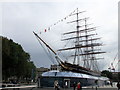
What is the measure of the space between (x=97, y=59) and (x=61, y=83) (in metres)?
60.2

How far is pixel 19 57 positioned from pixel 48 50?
18.9 meters

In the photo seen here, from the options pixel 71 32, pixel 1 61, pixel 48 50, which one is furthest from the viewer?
pixel 71 32

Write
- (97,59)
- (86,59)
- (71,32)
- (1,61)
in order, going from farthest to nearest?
(97,59)
(86,59)
(71,32)
(1,61)

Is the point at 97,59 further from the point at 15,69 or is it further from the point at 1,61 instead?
the point at 1,61

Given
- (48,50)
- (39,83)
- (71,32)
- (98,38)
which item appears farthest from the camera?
Answer: (98,38)

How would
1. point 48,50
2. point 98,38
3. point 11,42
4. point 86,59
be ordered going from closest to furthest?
point 48,50
point 11,42
point 98,38
point 86,59

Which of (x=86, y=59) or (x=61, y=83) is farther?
(x=86, y=59)

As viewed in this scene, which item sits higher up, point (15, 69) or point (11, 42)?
point (11, 42)

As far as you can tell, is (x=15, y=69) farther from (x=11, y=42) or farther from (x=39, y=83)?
(x=39, y=83)

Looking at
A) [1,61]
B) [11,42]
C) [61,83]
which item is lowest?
[61,83]

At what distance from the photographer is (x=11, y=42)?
230 ft

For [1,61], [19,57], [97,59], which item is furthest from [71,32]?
[97,59]

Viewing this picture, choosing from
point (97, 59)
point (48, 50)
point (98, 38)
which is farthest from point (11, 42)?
point (97, 59)

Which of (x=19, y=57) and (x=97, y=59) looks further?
(x=97, y=59)
